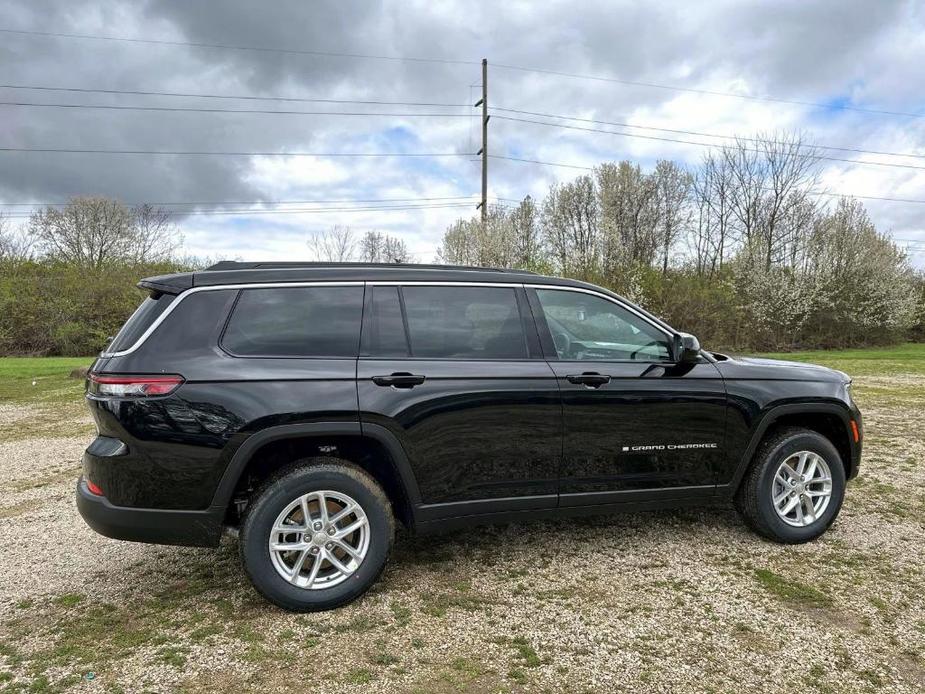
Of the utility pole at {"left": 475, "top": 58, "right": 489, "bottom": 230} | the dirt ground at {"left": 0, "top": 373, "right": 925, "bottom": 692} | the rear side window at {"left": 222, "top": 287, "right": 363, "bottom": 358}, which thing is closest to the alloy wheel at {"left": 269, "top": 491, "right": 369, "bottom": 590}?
the dirt ground at {"left": 0, "top": 373, "right": 925, "bottom": 692}

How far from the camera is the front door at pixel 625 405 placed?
3.47 metres

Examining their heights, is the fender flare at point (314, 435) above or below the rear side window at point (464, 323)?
below

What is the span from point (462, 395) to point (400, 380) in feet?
1.13

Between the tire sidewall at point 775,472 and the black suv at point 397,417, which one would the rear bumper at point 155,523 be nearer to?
the black suv at point 397,417

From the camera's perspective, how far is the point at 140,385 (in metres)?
2.89

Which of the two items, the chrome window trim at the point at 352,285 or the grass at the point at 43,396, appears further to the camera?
the grass at the point at 43,396

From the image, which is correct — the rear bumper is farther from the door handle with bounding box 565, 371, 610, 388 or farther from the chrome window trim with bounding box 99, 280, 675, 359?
the door handle with bounding box 565, 371, 610, 388

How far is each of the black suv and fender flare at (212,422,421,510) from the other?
1 cm

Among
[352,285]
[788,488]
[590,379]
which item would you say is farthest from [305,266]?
[788,488]

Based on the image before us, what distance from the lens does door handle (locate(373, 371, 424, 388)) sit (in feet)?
10.4

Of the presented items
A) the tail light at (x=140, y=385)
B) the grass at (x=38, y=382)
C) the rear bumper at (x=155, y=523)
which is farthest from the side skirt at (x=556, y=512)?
the grass at (x=38, y=382)

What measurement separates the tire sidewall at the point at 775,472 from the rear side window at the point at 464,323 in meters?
1.81

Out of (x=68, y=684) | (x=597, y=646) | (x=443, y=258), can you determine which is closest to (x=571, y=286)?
(x=597, y=646)

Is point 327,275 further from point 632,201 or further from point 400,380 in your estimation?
point 632,201
